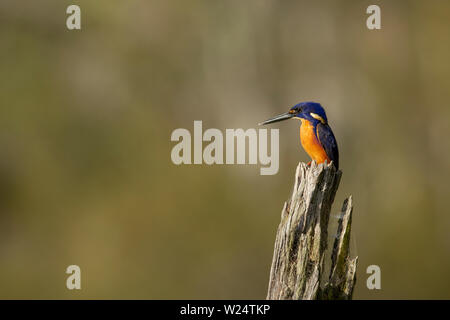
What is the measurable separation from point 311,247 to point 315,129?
A: 1681 mm

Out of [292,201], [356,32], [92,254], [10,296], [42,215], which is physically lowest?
[10,296]

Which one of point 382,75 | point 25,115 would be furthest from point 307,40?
point 25,115

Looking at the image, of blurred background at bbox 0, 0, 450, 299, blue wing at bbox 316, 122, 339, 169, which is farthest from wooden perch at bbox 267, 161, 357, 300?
blurred background at bbox 0, 0, 450, 299

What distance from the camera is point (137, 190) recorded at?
11.2 metres

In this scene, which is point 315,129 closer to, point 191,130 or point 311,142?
point 311,142

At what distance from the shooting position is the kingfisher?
511cm

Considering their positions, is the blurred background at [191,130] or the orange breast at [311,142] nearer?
the orange breast at [311,142]

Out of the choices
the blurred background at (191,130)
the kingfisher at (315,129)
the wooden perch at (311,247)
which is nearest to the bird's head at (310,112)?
the kingfisher at (315,129)

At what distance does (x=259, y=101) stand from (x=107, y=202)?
3916mm

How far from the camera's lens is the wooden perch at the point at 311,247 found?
144 inches

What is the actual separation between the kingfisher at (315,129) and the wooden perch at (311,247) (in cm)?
120

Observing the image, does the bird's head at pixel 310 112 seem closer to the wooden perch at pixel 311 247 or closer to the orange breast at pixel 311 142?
the orange breast at pixel 311 142

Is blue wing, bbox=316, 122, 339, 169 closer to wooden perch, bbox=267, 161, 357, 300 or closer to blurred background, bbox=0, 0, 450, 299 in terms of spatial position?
wooden perch, bbox=267, 161, 357, 300
